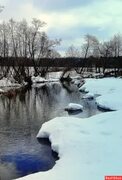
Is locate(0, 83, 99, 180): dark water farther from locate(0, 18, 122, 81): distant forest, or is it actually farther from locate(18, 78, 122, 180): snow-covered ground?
locate(0, 18, 122, 81): distant forest

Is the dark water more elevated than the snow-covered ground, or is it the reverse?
the snow-covered ground

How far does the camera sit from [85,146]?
442 inches

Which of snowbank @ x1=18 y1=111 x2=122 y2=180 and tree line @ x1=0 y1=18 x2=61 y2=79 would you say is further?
tree line @ x1=0 y1=18 x2=61 y2=79

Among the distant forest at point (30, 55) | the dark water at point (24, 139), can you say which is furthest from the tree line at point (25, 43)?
the dark water at point (24, 139)

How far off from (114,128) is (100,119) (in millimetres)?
2078

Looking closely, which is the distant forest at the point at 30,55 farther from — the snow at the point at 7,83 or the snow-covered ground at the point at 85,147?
the snow-covered ground at the point at 85,147

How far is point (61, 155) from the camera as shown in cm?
1112

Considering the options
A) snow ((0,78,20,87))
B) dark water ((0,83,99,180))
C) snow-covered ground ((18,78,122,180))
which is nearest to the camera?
snow-covered ground ((18,78,122,180))

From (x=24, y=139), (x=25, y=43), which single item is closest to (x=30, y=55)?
(x=25, y=43)

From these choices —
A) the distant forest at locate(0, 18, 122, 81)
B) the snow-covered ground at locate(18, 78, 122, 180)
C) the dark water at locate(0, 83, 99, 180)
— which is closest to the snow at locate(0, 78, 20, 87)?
the distant forest at locate(0, 18, 122, 81)

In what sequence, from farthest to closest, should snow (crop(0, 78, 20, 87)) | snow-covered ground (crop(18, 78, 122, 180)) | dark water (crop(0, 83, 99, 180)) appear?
1. snow (crop(0, 78, 20, 87))
2. dark water (crop(0, 83, 99, 180))
3. snow-covered ground (crop(18, 78, 122, 180))

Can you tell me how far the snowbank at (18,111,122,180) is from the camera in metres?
8.94

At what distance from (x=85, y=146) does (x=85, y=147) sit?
88mm

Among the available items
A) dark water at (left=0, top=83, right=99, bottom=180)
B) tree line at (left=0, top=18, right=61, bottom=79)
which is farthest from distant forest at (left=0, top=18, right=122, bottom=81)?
dark water at (left=0, top=83, right=99, bottom=180)
